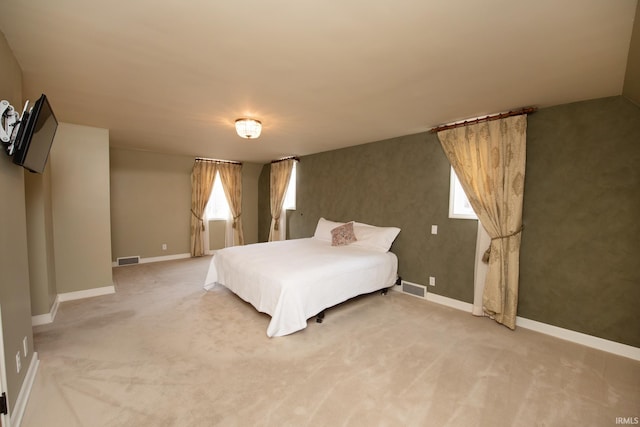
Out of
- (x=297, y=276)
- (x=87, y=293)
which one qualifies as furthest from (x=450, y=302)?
(x=87, y=293)

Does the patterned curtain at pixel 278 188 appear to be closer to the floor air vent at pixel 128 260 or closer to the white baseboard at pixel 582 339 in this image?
the floor air vent at pixel 128 260

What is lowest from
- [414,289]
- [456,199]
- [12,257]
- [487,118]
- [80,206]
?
[414,289]

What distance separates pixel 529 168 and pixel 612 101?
0.78 meters

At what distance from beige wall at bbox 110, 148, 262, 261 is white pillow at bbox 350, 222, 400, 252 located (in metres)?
4.00

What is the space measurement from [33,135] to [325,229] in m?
3.66

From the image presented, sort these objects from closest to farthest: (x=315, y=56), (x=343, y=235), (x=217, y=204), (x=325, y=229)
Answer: (x=315, y=56)
(x=343, y=235)
(x=325, y=229)
(x=217, y=204)

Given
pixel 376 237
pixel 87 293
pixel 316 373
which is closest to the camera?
pixel 316 373

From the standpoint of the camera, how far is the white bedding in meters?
2.54

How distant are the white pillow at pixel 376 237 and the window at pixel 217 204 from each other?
3646mm

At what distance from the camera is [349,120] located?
121 inches

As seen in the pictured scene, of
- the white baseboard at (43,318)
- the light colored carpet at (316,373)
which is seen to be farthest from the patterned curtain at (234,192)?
the white baseboard at (43,318)

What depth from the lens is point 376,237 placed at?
3.85 meters

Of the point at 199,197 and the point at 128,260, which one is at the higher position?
the point at 199,197

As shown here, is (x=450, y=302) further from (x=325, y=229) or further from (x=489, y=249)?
(x=325, y=229)
